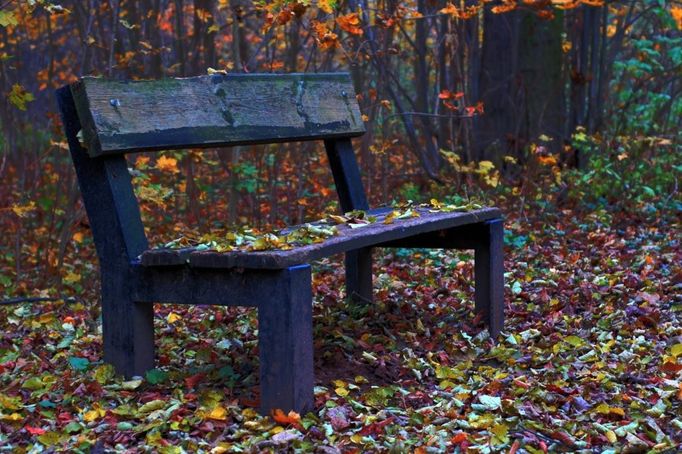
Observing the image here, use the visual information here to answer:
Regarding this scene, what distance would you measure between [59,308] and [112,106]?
85.3 inches

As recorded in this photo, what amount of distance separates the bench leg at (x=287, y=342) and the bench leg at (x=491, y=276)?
1481 mm

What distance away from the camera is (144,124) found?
3.32 m

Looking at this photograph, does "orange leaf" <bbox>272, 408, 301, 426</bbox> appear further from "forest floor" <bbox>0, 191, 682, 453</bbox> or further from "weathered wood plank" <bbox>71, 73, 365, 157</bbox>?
"weathered wood plank" <bbox>71, 73, 365, 157</bbox>

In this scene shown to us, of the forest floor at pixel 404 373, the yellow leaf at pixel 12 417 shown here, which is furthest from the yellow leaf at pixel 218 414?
the yellow leaf at pixel 12 417

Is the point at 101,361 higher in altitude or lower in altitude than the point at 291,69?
lower

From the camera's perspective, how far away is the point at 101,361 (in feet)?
11.8

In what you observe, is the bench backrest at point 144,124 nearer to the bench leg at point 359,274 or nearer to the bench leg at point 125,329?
the bench leg at point 125,329

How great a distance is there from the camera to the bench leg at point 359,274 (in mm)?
4484

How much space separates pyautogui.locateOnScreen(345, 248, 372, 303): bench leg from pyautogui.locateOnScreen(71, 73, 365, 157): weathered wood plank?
1.89 ft

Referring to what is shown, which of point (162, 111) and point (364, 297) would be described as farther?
point (364, 297)

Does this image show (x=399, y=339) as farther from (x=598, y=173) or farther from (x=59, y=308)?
(x=598, y=173)

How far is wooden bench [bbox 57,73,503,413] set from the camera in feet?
9.53

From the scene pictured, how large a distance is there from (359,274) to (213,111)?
119cm

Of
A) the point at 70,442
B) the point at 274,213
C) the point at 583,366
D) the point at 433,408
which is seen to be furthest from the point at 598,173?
the point at 70,442
